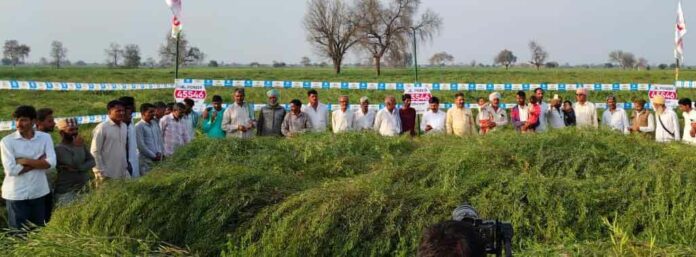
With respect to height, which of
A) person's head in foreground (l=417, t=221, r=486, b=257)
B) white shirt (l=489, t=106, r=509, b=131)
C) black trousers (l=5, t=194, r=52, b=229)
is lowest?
black trousers (l=5, t=194, r=52, b=229)

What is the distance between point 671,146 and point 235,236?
4163mm

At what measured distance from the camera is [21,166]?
523 centimetres

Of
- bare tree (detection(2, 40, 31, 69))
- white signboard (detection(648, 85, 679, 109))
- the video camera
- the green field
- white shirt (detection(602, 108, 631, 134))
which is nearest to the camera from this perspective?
the video camera

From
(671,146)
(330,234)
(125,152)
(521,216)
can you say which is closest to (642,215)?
(521,216)

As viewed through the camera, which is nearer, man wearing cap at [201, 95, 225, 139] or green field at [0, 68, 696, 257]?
green field at [0, 68, 696, 257]

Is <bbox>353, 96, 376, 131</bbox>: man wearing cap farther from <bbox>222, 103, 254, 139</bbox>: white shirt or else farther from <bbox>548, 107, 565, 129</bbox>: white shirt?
<bbox>548, 107, 565, 129</bbox>: white shirt

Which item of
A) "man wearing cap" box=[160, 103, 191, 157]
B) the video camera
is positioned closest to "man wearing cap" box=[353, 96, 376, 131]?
"man wearing cap" box=[160, 103, 191, 157]

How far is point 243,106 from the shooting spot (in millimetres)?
8938

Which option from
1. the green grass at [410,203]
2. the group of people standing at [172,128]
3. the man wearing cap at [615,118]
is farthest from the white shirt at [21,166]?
the man wearing cap at [615,118]

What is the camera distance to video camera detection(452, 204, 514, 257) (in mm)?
2076

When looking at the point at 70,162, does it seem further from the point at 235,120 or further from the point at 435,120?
the point at 435,120

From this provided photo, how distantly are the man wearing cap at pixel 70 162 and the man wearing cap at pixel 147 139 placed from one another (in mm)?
1039

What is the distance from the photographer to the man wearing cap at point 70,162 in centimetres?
587

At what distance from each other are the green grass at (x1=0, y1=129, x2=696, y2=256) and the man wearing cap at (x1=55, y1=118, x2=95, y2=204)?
921 millimetres
